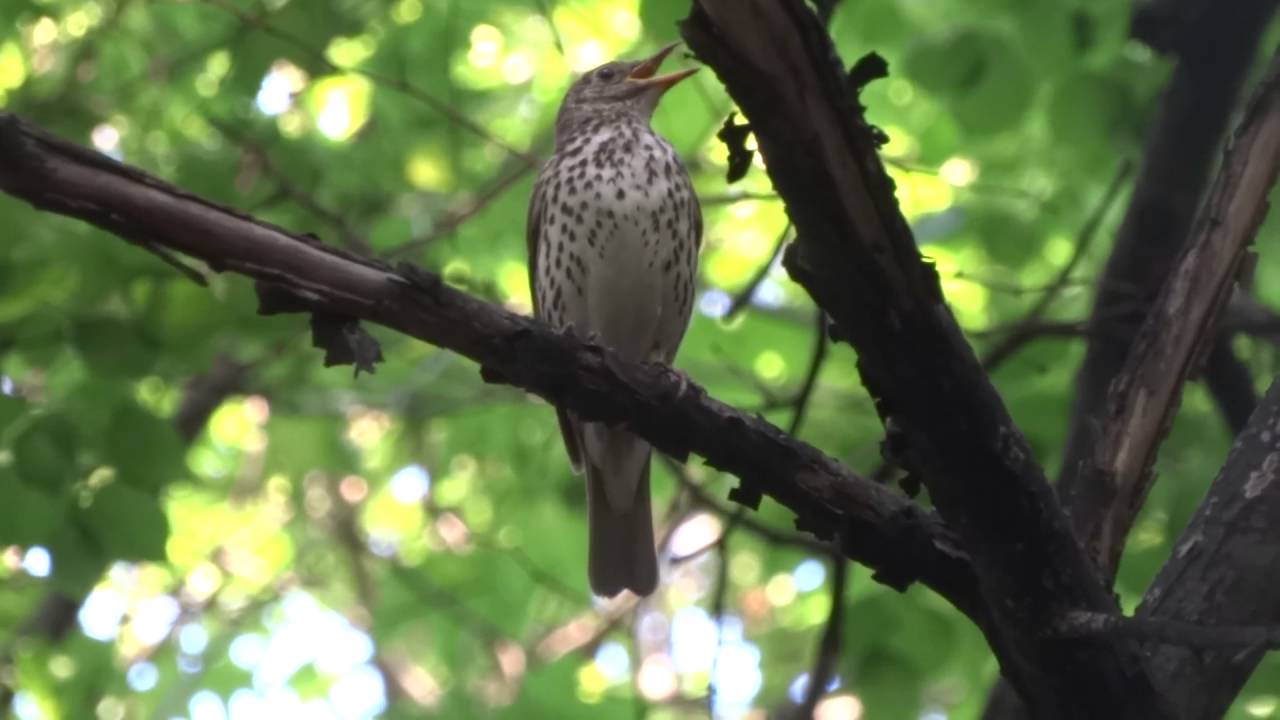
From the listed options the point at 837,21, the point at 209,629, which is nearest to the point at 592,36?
the point at 837,21

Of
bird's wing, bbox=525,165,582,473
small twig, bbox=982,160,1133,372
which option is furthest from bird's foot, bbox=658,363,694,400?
bird's wing, bbox=525,165,582,473

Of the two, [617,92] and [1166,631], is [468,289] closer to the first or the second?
[617,92]

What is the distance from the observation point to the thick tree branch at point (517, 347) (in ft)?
7.89

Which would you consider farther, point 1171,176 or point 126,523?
point 1171,176

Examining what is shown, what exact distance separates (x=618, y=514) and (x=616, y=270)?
2.84 feet

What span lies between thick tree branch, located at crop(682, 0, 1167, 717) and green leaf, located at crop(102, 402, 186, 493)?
2.43m

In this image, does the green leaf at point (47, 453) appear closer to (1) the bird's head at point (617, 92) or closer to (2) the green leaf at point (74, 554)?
(2) the green leaf at point (74, 554)

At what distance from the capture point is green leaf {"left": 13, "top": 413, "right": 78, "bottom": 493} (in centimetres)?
406

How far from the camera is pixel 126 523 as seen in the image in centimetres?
Answer: 418

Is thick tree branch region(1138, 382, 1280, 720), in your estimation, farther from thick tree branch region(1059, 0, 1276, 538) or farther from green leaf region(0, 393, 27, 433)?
green leaf region(0, 393, 27, 433)

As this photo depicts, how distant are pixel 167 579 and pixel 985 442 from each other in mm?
6326

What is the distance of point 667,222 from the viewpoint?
4.81 m

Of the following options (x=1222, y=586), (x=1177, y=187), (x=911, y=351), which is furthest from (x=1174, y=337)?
(x=1177, y=187)

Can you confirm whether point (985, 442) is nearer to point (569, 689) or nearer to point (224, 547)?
point (569, 689)
